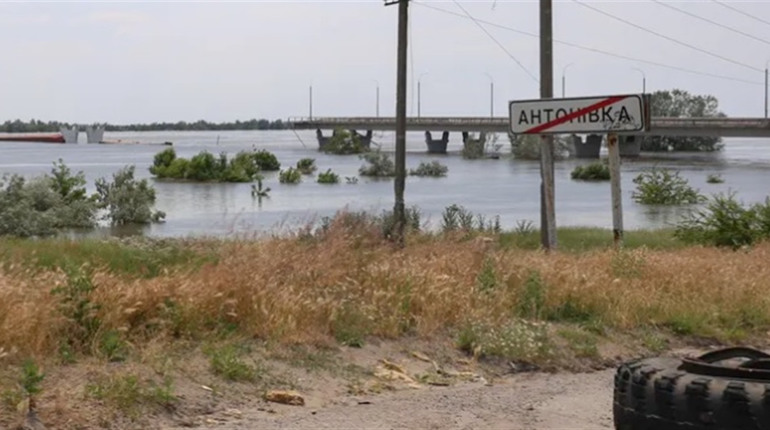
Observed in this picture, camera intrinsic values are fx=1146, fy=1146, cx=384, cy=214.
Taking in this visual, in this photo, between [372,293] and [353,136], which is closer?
[372,293]

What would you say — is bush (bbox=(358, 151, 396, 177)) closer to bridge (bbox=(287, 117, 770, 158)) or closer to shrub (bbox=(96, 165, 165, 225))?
bridge (bbox=(287, 117, 770, 158))

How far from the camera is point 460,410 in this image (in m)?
7.95

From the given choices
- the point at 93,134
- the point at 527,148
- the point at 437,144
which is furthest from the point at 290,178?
the point at 93,134

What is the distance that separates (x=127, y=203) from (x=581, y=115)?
20.6 metres

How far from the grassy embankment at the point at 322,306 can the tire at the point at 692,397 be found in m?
3.03

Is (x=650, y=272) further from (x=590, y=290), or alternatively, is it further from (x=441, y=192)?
(x=441, y=192)

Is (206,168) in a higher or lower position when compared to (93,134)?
lower

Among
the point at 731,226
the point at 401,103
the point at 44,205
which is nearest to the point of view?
the point at 401,103

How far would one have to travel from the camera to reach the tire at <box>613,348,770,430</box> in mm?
5625

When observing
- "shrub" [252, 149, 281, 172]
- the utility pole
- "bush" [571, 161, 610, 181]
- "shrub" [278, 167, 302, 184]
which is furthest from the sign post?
"shrub" [252, 149, 281, 172]

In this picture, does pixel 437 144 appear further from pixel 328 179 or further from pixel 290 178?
pixel 328 179

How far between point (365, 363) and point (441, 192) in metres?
46.9

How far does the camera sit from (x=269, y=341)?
8.98 meters

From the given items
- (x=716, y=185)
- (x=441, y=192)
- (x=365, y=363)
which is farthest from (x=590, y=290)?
(x=716, y=185)
